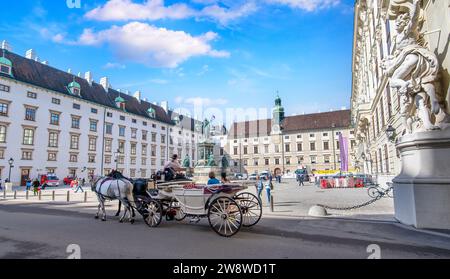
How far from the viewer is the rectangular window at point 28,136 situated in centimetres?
3822

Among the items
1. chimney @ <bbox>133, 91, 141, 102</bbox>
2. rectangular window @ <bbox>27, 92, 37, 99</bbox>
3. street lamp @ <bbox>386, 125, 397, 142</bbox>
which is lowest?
street lamp @ <bbox>386, 125, 397, 142</bbox>

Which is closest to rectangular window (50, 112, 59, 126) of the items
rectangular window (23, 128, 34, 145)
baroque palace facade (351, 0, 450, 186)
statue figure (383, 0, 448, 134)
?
rectangular window (23, 128, 34, 145)

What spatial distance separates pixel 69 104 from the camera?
4531 cm

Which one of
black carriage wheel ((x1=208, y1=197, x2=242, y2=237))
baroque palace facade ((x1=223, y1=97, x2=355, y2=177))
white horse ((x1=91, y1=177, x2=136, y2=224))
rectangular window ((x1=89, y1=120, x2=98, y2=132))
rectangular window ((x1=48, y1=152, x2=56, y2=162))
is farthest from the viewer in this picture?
baroque palace facade ((x1=223, y1=97, x2=355, y2=177))

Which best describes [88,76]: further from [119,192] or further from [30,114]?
[119,192]

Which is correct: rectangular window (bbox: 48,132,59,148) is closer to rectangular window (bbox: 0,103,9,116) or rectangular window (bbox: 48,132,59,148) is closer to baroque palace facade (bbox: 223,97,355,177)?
rectangular window (bbox: 0,103,9,116)

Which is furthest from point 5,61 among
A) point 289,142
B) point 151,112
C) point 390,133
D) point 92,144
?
point 289,142

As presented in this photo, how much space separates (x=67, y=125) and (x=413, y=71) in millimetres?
48418

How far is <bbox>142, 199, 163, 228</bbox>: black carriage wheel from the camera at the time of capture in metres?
8.48

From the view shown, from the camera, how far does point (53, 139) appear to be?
41.9 meters

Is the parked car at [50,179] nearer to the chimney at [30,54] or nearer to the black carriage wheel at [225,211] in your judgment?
the chimney at [30,54]

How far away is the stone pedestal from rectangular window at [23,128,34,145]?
4557cm

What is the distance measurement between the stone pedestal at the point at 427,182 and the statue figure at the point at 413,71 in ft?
1.59

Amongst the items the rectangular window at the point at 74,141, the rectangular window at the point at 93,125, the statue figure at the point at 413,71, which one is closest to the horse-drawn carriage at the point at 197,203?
the statue figure at the point at 413,71
